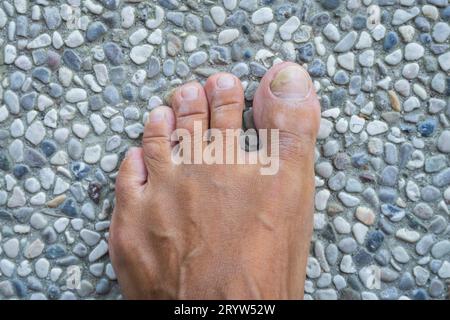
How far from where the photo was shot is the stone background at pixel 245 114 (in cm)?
117

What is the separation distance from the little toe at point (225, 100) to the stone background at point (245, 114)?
32 mm

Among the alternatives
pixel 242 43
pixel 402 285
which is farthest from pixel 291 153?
pixel 402 285

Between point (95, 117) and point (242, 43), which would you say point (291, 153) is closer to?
point (242, 43)

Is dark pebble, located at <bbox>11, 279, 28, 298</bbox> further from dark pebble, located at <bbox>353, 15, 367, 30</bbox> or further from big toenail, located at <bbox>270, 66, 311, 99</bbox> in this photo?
dark pebble, located at <bbox>353, 15, 367, 30</bbox>

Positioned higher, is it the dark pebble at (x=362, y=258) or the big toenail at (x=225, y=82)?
the big toenail at (x=225, y=82)

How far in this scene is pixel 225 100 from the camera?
3.74 ft

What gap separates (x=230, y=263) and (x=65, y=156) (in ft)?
1.20

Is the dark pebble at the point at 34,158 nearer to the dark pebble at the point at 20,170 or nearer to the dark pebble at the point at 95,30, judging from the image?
the dark pebble at the point at 20,170

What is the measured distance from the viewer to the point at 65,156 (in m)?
1.18

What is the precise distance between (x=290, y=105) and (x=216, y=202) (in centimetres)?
22

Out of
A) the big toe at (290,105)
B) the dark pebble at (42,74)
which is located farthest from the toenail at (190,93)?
the dark pebble at (42,74)

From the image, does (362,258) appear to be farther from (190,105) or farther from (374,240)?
(190,105)

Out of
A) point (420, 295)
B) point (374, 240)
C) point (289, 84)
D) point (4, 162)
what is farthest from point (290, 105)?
point (4, 162)

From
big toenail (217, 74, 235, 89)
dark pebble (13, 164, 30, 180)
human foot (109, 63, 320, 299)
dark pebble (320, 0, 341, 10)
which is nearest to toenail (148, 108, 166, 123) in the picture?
human foot (109, 63, 320, 299)
